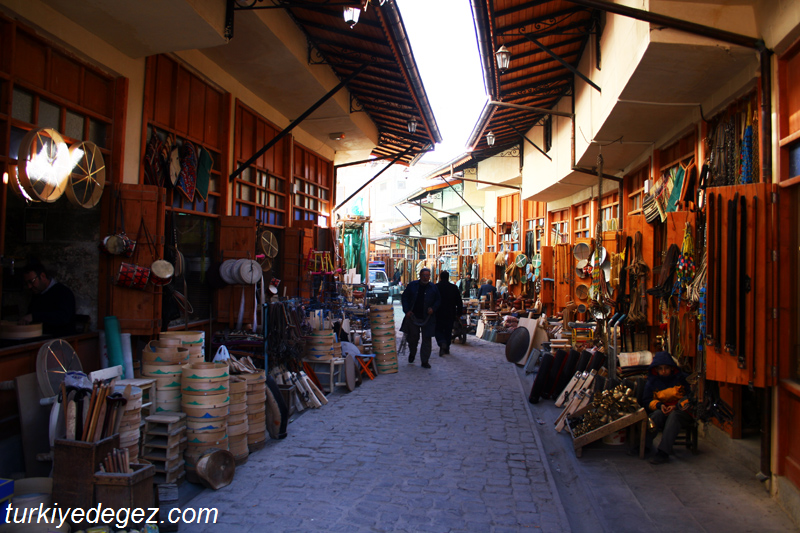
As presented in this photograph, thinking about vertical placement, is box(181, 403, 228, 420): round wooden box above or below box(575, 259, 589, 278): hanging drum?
below

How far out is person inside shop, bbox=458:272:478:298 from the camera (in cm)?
2143

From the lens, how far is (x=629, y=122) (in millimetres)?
7285

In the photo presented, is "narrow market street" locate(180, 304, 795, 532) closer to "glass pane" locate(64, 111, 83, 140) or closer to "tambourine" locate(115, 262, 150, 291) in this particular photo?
"tambourine" locate(115, 262, 150, 291)

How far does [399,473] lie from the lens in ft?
15.6

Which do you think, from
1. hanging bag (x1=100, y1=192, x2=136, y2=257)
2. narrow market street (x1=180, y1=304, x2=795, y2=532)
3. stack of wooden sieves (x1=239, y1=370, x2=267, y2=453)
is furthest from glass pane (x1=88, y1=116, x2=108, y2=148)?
narrow market street (x1=180, y1=304, x2=795, y2=532)

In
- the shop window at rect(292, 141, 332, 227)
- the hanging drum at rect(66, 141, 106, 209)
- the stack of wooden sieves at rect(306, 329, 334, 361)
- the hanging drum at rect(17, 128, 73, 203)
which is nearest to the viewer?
the hanging drum at rect(17, 128, 73, 203)

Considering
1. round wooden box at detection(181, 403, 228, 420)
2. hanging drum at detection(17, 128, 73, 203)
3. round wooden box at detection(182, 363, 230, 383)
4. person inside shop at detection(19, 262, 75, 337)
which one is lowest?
round wooden box at detection(181, 403, 228, 420)

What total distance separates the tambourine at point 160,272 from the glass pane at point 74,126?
5.08ft

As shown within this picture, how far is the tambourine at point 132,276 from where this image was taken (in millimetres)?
5660

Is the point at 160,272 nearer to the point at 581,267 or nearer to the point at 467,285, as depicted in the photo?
the point at 581,267

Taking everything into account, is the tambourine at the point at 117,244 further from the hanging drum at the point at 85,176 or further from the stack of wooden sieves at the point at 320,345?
the stack of wooden sieves at the point at 320,345

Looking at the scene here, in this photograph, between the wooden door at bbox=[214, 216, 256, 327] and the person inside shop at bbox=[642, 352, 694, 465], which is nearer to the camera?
the person inside shop at bbox=[642, 352, 694, 465]

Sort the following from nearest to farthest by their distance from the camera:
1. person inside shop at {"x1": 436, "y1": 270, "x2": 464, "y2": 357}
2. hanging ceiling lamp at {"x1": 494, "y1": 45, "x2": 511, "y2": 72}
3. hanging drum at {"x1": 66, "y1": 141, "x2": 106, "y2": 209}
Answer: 1. hanging drum at {"x1": 66, "y1": 141, "x2": 106, "y2": 209}
2. hanging ceiling lamp at {"x1": 494, "y1": 45, "x2": 511, "y2": 72}
3. person inside shop at {"x1": 436, "y1": 270, "x2": 464, "y2": 357}

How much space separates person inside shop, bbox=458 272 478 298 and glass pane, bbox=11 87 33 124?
17.3 m
